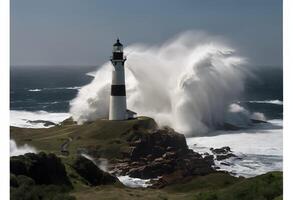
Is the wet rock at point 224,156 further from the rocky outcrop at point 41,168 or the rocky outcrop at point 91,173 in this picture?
the rocky outcrop at point 41,168

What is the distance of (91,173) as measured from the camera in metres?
10.3

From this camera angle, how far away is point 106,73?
16.4 metres

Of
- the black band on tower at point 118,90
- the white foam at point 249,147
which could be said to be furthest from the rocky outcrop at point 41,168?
the black band on tower at point 118,90

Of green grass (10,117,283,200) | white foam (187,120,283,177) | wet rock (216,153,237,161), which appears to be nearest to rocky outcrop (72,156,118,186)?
green grass (10,117,283,200)

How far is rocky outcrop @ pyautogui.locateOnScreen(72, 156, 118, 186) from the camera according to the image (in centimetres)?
1015

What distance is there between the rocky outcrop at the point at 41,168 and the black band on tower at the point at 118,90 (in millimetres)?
5600

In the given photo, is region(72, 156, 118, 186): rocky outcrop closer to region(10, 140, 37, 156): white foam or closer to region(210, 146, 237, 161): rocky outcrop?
region(10, 140, 37, 156): white foam

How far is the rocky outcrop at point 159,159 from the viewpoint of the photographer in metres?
11.1

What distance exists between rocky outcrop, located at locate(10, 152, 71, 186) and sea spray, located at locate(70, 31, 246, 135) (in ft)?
13.9

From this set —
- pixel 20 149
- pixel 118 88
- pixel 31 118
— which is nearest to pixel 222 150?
pixel 118 88

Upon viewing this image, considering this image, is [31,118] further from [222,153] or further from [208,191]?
[208,191]
